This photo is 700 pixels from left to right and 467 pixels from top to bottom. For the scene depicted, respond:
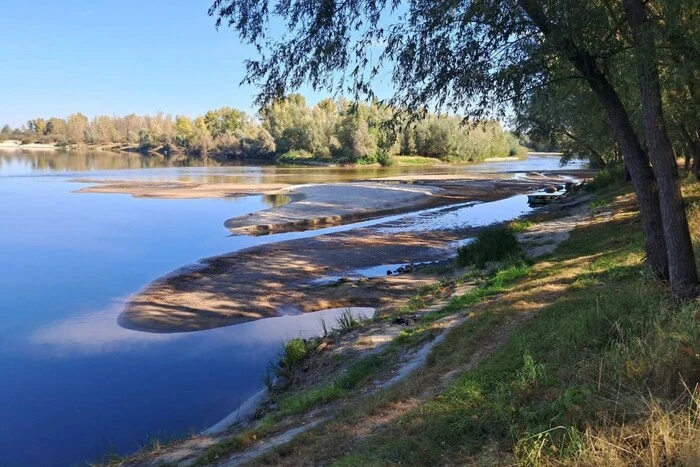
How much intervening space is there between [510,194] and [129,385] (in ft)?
138

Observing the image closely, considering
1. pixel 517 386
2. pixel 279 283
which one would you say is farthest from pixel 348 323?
pixel 517 386

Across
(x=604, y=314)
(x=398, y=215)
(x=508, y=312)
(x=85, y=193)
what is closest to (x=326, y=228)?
(x=398, y=215)

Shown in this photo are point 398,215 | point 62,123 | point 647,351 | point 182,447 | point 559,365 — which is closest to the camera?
point 647,351

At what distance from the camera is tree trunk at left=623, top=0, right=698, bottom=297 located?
691 centimetres

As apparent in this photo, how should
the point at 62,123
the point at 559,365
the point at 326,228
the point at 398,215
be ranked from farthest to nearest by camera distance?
the point at 62,123
the point at 398,215
the point at 326,228
the point at 559,365

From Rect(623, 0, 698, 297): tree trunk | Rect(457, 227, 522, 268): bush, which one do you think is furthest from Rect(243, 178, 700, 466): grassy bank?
Rect(457, 227, 522, 268): bush

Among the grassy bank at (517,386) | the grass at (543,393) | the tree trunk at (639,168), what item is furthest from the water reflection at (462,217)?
the grass at (543,393)

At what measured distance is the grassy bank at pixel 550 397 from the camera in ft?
11.8

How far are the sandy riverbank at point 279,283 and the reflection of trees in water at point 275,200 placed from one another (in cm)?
1023

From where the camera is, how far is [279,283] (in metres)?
18.0

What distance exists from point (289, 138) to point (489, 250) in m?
101

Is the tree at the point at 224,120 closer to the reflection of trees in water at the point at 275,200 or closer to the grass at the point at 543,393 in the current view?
the reflection of trees in water at the point at 275,200

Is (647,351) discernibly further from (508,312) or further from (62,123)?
(62,123)

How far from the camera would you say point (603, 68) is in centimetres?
862
